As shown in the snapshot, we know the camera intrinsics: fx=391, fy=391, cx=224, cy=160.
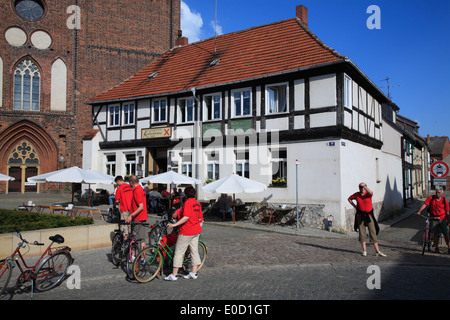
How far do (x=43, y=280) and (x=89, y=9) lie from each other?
2834cm

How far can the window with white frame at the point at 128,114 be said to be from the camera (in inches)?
899

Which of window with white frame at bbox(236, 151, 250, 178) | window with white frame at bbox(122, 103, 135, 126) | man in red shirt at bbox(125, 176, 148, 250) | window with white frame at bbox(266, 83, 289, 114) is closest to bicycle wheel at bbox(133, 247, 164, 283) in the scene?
man in red shirt at bbox(125, 176, 148, 250)

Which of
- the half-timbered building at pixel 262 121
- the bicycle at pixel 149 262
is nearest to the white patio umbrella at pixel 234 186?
the half-timbered building at pixel 262 121

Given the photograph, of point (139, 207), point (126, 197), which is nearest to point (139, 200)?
point (139, 207)

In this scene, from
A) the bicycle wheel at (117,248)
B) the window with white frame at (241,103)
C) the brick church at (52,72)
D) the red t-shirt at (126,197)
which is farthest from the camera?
the brick church at (52,72)

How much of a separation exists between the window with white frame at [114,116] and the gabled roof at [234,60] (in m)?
0.66

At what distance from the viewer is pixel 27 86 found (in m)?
29.4

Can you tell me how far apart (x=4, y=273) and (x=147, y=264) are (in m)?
2.36

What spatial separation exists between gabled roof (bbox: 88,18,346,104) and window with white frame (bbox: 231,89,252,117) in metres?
0.68

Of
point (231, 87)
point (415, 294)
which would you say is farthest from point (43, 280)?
point (231, 87)

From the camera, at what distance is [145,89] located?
22.5m

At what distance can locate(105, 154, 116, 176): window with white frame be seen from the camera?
23.8m
